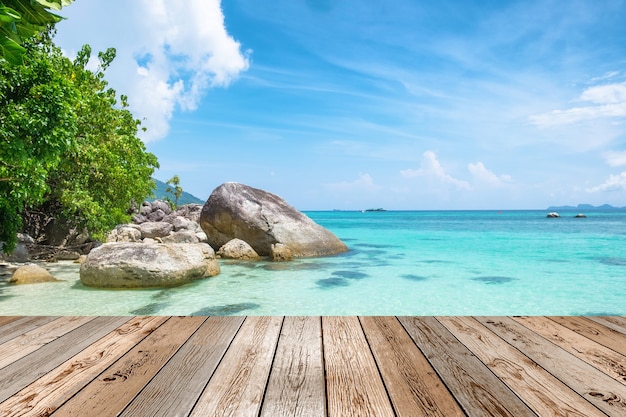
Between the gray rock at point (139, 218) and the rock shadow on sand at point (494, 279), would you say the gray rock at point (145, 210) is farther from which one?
the rock shadow on sand at point (494, 279)

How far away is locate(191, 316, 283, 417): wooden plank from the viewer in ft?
6.26

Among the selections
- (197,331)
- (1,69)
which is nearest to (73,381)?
(197,331)

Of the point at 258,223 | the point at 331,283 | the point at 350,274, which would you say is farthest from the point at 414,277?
the point at 258,223

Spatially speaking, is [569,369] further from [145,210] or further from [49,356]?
[145,210]

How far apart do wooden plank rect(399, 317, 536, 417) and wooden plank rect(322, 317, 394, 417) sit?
0.38m

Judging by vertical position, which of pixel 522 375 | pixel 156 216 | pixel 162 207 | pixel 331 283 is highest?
pixel 162 207

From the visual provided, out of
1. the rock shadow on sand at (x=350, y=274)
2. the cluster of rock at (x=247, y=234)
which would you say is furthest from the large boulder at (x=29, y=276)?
the rock shadow on sand at (x=350, y=274)

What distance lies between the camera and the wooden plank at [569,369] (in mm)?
2043

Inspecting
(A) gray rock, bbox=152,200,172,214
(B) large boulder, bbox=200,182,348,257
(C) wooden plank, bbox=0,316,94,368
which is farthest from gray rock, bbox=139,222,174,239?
(C) wooden plank, bbox=0,316,94,368

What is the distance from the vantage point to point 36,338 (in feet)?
9.52

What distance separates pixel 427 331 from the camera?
10.1 ft

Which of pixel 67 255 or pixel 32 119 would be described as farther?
pixel 67 255

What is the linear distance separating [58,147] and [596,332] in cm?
688

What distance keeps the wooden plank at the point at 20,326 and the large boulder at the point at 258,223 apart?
966 centimetres
